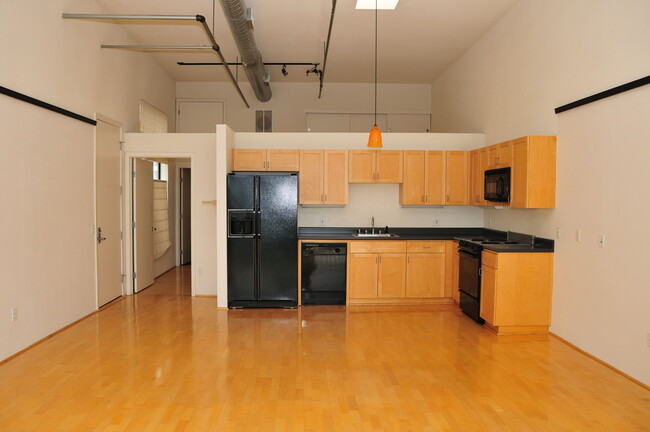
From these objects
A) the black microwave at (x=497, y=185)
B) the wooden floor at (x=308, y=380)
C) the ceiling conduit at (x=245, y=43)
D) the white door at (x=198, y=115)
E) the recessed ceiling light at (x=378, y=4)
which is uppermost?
the recessed ceiling light at (x=378, y=4)

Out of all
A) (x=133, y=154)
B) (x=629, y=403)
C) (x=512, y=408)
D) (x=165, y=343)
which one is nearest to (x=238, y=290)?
(x=165, y=343)

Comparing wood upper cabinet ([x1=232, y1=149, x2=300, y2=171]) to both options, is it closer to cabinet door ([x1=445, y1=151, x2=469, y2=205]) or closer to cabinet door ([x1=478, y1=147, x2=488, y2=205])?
cabinet door ([x1=445, y1=151, x2=469, y2=205])

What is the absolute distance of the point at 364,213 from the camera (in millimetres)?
6785

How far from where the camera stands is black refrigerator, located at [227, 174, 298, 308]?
5.79 meters

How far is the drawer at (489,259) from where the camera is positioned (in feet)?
15.4

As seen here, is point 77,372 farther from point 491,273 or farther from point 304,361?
point 491,273

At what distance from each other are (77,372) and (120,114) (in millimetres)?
3892

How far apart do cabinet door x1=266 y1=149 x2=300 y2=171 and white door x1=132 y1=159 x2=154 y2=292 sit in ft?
6.87

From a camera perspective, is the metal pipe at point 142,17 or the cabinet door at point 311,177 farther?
the cabinet door at point 311,177

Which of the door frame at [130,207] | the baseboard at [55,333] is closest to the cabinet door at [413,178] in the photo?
the door frame at [130,207]

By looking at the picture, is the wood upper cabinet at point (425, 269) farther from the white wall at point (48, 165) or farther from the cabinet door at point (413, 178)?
the white wall at point (48, 165)

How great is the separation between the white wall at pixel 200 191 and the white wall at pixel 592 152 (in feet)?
Answer: 14.1

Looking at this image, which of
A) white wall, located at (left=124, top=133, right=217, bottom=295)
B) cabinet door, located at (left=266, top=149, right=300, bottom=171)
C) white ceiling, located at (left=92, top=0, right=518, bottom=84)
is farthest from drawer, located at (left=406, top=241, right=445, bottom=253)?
white ceiling, located at (left=92, top=0, right=518, bottom=84)

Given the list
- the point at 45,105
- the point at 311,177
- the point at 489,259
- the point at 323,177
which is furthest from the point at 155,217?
the point at 489,259
